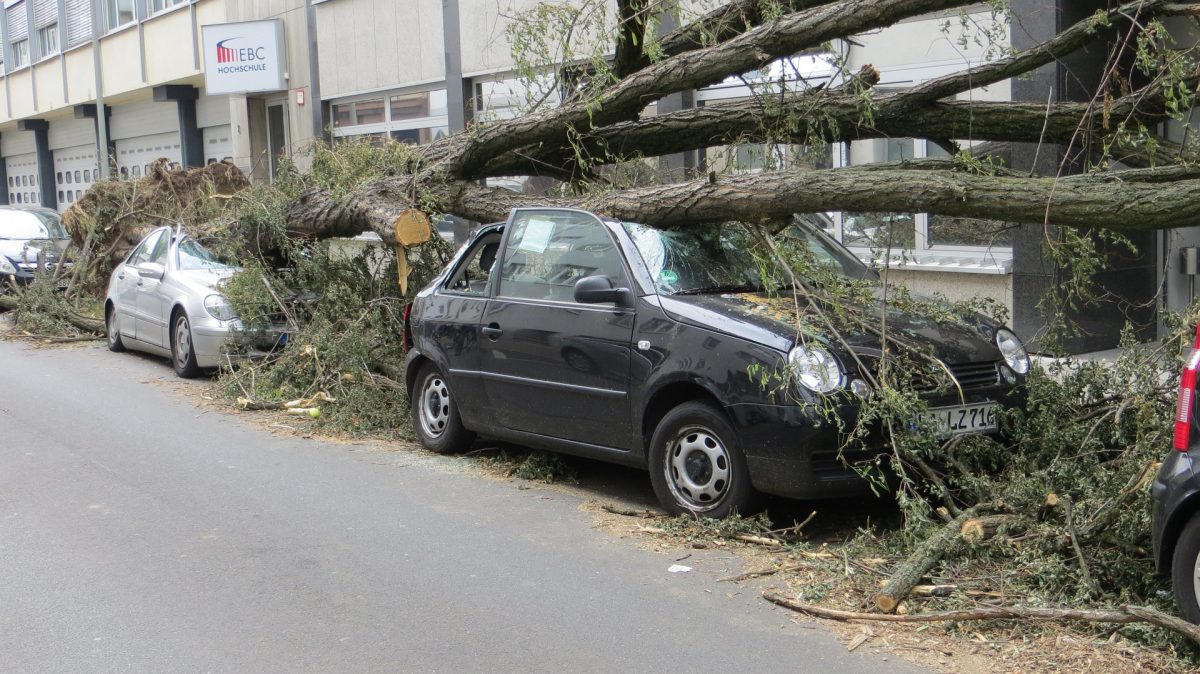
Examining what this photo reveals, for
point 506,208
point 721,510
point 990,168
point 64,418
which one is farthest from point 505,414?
point 64,418

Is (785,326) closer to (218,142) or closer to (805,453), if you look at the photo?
(805,453)

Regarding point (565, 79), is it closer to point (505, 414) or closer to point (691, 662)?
point (505, 414)

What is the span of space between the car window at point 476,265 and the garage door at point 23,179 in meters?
39.9

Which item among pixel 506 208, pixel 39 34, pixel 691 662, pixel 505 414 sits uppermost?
pixel 39 34

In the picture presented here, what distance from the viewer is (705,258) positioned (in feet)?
24.5

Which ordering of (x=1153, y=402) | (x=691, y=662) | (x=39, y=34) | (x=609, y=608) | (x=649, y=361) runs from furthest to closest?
1. (x=39, y=34)
2. (x=649, y=361)
3. (x=1153, y=402)
4. (x=609, y=608)
5. (x=691, y=662)

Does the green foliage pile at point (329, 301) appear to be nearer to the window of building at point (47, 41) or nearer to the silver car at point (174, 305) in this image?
the silver car at point (174, 305)

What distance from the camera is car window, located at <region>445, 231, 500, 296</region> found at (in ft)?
28.0

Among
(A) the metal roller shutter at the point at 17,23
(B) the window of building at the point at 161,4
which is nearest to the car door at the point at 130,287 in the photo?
(B) the window of building at the point at 161,4

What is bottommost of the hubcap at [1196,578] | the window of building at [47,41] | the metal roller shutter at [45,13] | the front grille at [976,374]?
the hubcap at [1196,578]

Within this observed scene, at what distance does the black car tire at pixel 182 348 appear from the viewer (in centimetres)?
1240

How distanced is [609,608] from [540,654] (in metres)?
0.61

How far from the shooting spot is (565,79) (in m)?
9.81

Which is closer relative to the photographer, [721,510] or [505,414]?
[721,510]
